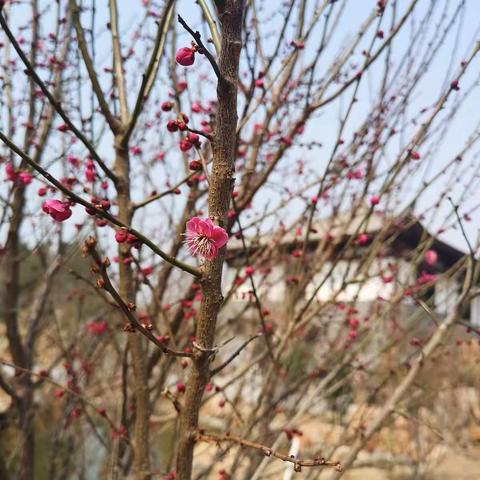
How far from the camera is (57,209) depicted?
Answer: 3.95 feet

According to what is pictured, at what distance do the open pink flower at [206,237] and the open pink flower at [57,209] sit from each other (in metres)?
0.27

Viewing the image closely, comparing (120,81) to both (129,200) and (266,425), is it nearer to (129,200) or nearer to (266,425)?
(129,200)

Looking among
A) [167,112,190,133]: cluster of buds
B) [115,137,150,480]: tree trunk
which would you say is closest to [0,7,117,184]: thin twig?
[115,137,150,480]: tree trunk

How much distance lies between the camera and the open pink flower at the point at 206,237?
1234 millimetres

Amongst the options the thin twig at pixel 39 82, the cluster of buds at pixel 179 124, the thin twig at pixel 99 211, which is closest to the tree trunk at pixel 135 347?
the thin twig at pixel 39 82

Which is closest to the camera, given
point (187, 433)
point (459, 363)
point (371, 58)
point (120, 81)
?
point (187, 433)

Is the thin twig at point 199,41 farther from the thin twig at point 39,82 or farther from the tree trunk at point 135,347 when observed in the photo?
the tree trunk at point 135,347

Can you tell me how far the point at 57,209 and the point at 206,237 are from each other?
326mm

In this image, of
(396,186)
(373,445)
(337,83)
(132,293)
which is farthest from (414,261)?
(373,445)

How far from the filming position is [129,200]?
2.10 m

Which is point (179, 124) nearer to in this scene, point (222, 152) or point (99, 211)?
point (222, 152)

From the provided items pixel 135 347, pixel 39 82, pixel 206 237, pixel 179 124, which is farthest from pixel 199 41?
pixel 135 347

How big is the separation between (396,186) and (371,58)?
74 cm

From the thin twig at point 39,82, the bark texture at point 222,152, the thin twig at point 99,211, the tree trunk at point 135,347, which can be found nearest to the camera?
the thin twig at point 99,211
